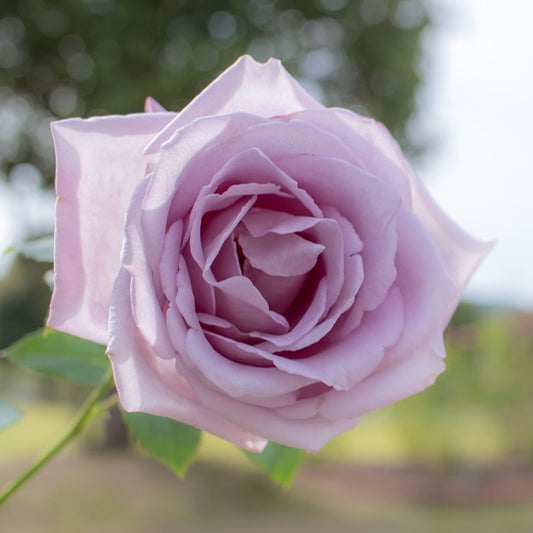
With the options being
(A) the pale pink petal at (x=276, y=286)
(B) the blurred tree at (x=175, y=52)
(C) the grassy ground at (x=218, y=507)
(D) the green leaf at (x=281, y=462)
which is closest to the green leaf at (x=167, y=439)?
(D) the green leaf at (x=281, y=462)

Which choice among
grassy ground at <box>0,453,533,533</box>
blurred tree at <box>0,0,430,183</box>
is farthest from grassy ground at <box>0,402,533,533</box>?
blurred tree at <box>0,0,430,183</box>

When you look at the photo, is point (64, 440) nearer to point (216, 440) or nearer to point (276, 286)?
point (276, 286)

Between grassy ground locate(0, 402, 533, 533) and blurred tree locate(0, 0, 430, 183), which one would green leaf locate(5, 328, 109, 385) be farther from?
blurred tree locate(0, 0, 430, 183)

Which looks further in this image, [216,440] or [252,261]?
[216,440]

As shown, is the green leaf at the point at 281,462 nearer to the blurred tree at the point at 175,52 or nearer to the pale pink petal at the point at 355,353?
the pale pink petal at the point at 355,353

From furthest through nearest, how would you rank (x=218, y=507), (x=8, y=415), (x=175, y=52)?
(x=175, y=52) < (x=218, y=507) < (x=8, y=415)

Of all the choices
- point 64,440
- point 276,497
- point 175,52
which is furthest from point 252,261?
point 175,52

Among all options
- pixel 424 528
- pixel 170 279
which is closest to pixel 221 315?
pixel 170 279
